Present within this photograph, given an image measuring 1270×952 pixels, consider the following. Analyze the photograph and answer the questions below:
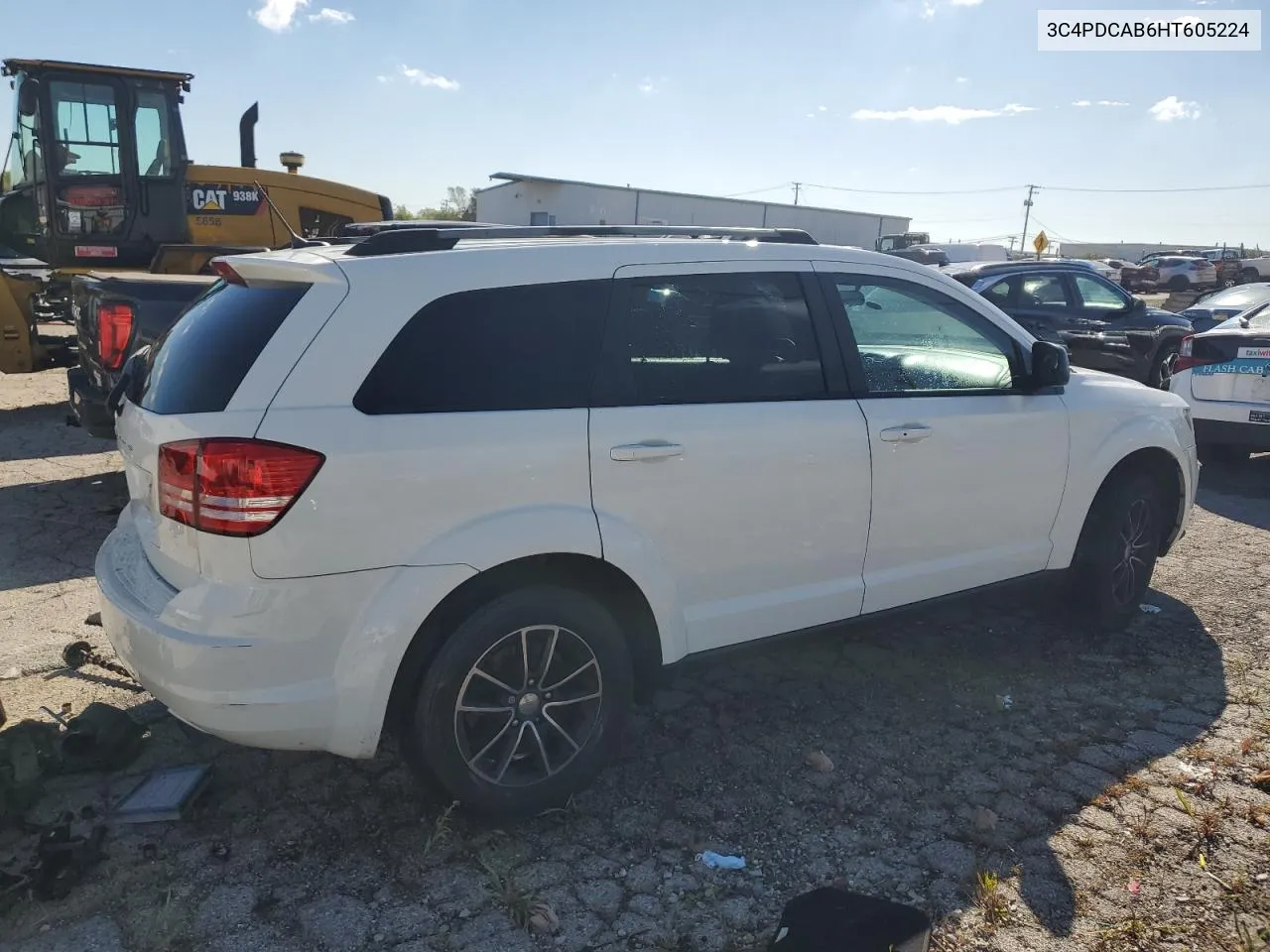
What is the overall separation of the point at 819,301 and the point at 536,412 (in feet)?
4.38

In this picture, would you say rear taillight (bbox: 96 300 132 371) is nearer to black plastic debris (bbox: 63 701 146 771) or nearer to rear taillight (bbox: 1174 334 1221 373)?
black plastic debris (bbox: 63 701 146 771)

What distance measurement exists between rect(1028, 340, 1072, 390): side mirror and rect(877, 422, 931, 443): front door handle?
2.39 feet

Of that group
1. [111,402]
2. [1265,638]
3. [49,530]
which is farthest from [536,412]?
[49,530]

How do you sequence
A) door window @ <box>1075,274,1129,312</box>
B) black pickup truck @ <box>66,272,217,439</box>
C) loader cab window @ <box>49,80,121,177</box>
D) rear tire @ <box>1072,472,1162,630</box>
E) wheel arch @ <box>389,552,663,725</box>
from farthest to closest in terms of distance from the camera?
door window @ <box>1075,274,1129,312</box> → loader cab window @ <box>49,80,121,177</box> → black pickup truck @ <box>66,272,217,439</box> → rear tire @ <box>1072,472,1162,630</box> → wheel arch @ <box>389,552,663,725</box>

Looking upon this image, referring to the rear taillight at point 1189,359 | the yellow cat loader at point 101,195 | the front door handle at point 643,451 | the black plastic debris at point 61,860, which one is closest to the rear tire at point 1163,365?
the rear taillight at point 1189,359

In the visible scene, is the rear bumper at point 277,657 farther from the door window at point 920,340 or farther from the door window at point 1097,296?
the door window at point 1097,296

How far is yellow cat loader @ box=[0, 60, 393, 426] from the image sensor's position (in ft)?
31.0

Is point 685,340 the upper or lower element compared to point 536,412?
upper

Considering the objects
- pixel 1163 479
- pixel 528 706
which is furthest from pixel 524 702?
pixel 1163 479

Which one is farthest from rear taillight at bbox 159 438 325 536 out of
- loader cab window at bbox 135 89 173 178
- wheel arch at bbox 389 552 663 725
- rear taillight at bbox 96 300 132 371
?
loader cab window at bbox 135 89 173 178

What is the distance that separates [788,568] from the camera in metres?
3.56

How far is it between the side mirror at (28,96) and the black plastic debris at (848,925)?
10676mm

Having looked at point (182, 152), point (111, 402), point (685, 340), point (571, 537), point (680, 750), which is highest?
point (182, 152)

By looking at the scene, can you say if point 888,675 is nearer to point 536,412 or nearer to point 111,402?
point 536,412
